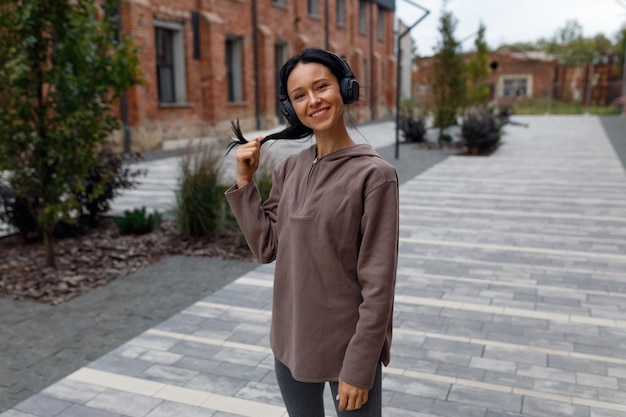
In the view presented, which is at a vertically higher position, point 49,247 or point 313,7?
point 313,7

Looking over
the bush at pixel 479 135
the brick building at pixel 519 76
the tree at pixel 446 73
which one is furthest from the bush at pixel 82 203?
the brick building at pixel 519 76

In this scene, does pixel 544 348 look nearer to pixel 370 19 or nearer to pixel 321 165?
pixel 321 165

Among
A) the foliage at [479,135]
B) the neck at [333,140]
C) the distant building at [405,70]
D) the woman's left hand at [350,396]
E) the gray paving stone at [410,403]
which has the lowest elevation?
the gray paving stone at [410,403]

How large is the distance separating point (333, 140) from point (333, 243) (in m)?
0.33

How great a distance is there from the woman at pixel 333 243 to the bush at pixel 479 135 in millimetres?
16268

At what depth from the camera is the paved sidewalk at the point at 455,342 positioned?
3459 millimetres

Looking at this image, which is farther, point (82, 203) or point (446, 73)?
point (446, 73)

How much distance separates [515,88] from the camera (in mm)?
58562

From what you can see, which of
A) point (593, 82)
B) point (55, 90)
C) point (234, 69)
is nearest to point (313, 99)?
point (55, 90)

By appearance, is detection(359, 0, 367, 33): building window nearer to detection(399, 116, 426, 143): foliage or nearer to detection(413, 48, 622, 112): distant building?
detection(413, 48, 622, 112): distant building

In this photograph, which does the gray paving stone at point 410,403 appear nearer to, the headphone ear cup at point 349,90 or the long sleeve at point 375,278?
the long sleeve at point 375,278

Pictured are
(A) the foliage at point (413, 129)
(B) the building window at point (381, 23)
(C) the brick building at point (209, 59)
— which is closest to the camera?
(C) the brick building at point (209, 59)

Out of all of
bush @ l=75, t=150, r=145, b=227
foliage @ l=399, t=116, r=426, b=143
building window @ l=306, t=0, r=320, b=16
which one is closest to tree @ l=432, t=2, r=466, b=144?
foliage @ l=399, t=116, r=426, b=143

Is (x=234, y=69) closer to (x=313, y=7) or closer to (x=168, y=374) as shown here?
(x=313, y=7)
